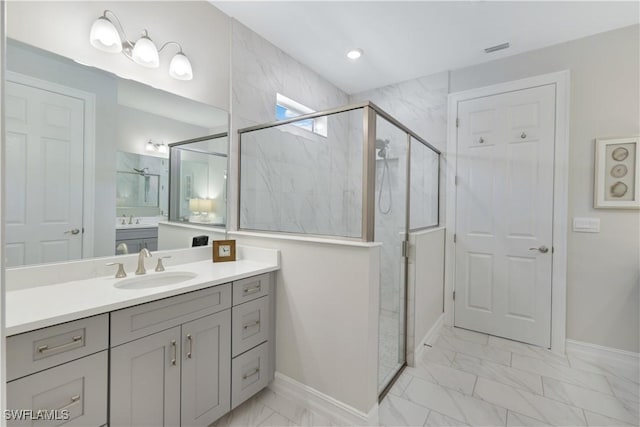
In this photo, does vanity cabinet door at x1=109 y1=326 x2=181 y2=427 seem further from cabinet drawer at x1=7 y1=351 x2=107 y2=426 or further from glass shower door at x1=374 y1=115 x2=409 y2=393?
glass shower door at x1=374 y1=115 x2=409 y2=393

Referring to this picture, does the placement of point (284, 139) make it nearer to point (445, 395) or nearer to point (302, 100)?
point (302, 100)

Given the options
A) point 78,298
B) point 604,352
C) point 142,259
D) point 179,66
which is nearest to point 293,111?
point 179,66

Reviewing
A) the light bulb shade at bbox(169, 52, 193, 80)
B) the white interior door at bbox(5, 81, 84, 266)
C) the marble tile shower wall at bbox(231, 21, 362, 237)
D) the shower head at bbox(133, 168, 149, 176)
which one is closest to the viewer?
the white interior door at bbox(5, 81, 84, 266)

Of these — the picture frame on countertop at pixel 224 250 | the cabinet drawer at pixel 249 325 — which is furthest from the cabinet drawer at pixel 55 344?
the picture frame on countertop at pixel 224 250

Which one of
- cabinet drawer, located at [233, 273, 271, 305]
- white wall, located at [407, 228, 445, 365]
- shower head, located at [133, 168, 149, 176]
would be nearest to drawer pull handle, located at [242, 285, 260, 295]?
cabinet drawer, located at [233, 273, 271, 305]

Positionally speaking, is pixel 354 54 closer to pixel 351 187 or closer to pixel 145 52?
pixel 351 187

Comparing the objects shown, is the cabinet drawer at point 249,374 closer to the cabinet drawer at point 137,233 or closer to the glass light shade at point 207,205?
A: the cabinet drawer at point 137,233

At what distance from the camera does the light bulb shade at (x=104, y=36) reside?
150 cm

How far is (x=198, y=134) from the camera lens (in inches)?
81.4

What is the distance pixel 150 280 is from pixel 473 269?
288 centimetres

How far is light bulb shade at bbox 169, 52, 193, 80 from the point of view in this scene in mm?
1858

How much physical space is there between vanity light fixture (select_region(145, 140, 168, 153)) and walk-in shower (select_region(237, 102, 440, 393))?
578mm

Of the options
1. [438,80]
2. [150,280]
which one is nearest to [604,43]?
Answer: [438,80]

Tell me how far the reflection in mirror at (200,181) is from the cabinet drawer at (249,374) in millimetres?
1001
